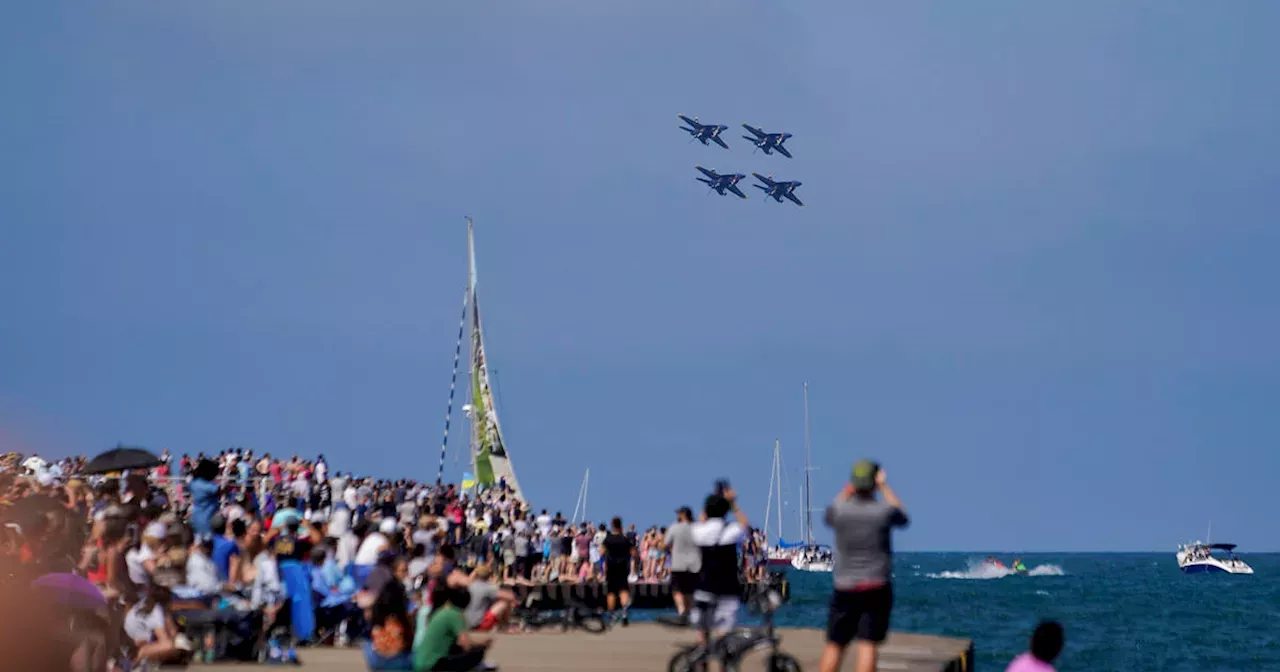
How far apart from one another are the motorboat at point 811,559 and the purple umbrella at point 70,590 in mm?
135533

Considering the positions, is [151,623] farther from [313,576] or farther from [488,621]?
[488,621]

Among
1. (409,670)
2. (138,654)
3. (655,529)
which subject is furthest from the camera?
(655,529)

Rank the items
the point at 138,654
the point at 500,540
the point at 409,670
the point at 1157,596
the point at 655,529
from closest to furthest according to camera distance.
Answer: the point at 409,670 → the point at 138,654 → the point at 500,540 → the point at 655,529 → the point at 1157,596

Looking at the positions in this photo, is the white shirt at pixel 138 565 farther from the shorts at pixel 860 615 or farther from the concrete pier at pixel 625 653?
the shorts at pixel 860 615

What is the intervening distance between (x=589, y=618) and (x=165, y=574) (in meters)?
8.32

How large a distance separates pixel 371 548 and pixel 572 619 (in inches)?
200

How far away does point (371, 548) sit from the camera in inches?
733

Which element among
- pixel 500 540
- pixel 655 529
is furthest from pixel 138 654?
pixel 655 529

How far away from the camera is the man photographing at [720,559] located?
14.2 metres

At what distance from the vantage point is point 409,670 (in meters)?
13.2

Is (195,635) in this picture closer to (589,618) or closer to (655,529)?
(589,618)

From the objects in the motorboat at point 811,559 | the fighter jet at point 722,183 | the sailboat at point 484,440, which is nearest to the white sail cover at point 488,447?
the sailboat at point 484,440

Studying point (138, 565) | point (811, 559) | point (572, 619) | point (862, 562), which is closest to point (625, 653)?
point (572, 619)

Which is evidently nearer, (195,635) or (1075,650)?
(195,635)
